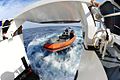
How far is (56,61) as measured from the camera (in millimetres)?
10578

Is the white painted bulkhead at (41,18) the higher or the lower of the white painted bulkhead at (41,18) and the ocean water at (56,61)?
the higher

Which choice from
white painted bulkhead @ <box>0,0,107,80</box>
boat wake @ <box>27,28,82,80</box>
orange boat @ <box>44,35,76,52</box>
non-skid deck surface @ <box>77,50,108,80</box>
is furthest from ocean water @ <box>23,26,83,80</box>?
non-skid deck surface @ <box>77,50,108,80</box>

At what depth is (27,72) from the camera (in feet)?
13.4

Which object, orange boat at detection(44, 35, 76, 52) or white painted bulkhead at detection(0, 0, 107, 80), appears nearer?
white painted bulkhead at detection(0, 0, 107, 80)

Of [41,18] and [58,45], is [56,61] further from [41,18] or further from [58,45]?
[41,18]

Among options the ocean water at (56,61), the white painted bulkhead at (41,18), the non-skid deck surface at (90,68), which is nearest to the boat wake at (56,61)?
the ocean water at (56,61)

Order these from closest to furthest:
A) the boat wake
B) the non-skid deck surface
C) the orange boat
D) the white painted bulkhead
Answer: the non-skid deck surface → the white painted bulkhead → the boat wake → the orange boat

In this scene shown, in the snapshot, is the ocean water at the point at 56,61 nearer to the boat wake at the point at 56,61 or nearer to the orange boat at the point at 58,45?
the boat wake at the point at 56,61

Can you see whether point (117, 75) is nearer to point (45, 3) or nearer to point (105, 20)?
point (105, 20)

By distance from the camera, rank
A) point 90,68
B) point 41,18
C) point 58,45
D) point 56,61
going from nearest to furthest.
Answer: point 90,68
point 41,18
point 58,45
point 56,61

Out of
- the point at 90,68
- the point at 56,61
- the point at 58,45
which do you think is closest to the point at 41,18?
the point at 90,68

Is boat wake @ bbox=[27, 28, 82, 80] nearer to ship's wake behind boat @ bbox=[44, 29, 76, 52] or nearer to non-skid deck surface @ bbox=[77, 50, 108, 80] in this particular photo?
ship's wake behind boat @ bbox=[44, 29, 76, 52]

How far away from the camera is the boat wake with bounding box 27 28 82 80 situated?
9.05 metres

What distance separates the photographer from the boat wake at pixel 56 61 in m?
9.05
